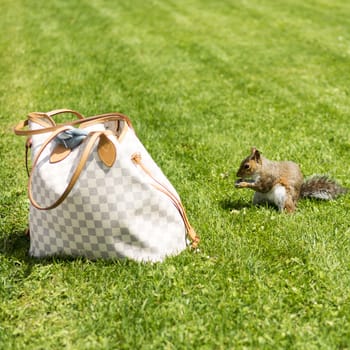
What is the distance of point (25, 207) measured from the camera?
13.8 feet

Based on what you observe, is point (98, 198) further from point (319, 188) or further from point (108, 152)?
point (319, 188)

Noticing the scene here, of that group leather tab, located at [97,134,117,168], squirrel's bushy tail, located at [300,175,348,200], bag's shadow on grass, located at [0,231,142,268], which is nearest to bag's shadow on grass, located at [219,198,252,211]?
squirrel's bushy tail, located at [300,175,348,200]

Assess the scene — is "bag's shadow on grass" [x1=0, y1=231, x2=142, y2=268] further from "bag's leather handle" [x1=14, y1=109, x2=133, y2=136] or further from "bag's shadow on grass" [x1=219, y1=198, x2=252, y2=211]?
"bag's shadow on grass" [x1=219, y1=198, x2=252, y2=211]

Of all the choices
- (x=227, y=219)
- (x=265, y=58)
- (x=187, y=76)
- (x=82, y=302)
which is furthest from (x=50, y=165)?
(x=265, y=58)

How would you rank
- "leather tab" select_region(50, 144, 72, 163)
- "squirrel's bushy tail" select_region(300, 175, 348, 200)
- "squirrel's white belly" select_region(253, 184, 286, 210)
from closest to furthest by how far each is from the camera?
"leather tab" select_region(50, 144, 72, 163)
"squirrel's white belly" select_region(253, 184, 286, 210)
"squirrel's bushy tail" select_region(300, 175, 348, 200)

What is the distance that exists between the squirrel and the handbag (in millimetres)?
873

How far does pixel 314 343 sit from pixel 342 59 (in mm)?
7319

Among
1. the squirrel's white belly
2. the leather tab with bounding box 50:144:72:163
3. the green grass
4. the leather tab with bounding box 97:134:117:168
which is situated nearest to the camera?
the green grass

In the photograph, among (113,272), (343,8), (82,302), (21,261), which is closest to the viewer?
(82,302)

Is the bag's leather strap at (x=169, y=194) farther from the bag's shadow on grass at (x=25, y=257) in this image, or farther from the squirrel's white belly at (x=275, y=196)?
the squirrel's white belly at (x=275, y=196)

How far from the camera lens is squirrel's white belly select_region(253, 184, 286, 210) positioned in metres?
3.93

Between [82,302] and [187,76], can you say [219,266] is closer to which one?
[82,302]

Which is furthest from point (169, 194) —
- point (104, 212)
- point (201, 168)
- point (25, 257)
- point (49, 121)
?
point (201, 168)

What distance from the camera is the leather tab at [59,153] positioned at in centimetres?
321
